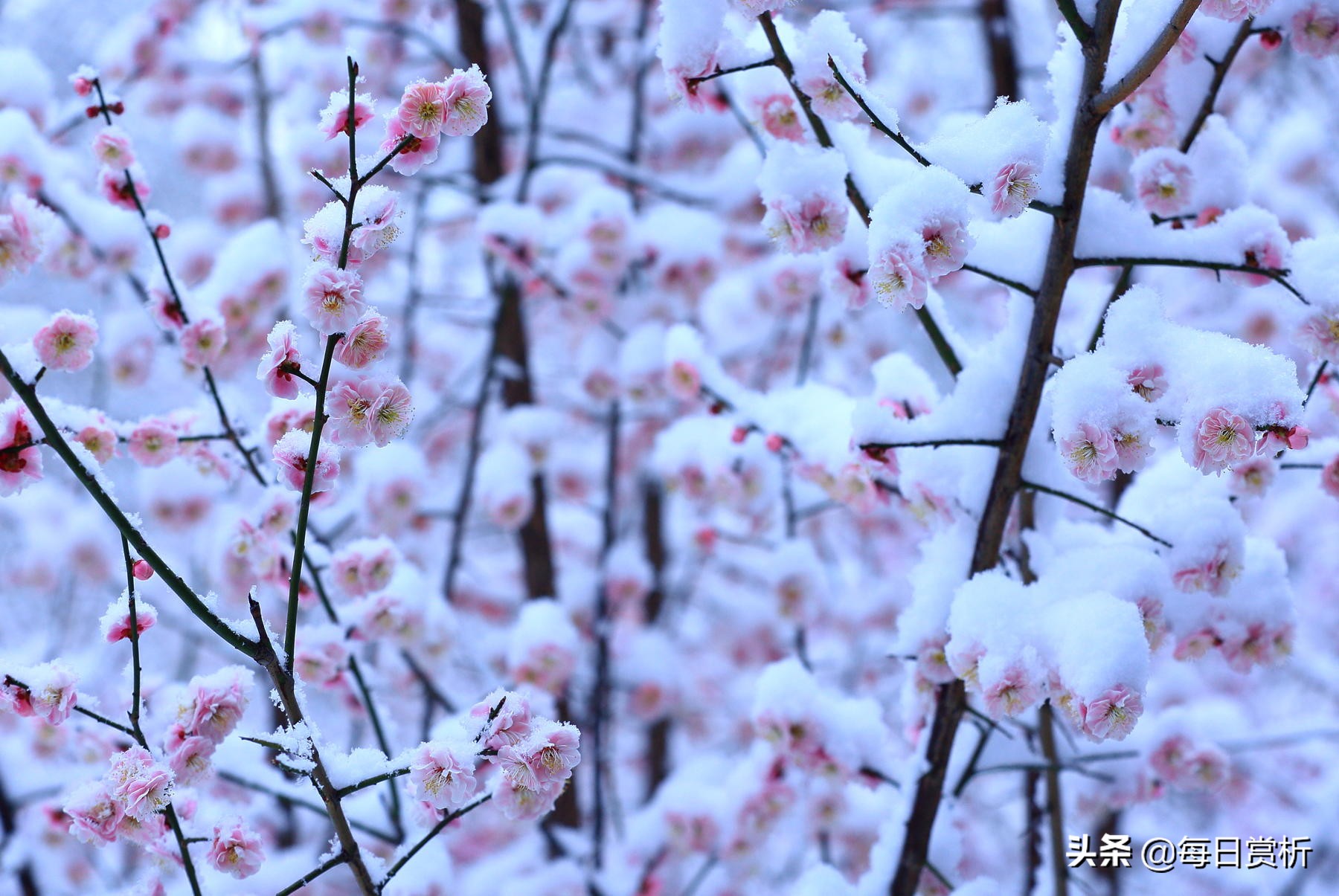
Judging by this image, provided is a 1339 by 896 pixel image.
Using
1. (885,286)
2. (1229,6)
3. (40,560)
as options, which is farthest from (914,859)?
(40,560)

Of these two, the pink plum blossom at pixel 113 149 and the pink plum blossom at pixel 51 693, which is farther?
the pink plum blossom at pixel 113 149

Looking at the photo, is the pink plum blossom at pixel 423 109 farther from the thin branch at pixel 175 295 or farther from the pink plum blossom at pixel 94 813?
the pink plum blossom at pixel 94 813

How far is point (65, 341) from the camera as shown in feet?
4.39

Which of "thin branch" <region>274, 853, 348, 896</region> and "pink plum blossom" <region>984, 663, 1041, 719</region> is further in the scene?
"pink plum blossom" <region>984, 663, 1041, 719</region>

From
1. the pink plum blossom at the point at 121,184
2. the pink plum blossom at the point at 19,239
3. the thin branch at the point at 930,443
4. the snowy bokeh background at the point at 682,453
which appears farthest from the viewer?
the pink plum blossom at the point at 121,184

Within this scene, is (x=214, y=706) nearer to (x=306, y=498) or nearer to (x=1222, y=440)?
(x=306, y=498)

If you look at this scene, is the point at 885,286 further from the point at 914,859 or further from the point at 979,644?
the point at 914,859

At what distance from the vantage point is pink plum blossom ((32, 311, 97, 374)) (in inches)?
52.2

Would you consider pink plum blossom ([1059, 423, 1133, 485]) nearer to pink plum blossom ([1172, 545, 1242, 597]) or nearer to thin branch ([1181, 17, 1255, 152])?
pink plum blossom ([1172, 545, 1242, 597])

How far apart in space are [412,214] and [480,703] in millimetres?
2700

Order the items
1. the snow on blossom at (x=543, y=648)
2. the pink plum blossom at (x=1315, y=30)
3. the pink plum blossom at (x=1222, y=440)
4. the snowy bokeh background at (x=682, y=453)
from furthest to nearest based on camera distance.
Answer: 1. the snow on blossom at (x=543, y=648)
2. the pink plum blossom at (x=1315, y=30)
3. the snowy bokeh background at (x=682, y=453)
4. the pink plum blossom at (x=1222, y=440)

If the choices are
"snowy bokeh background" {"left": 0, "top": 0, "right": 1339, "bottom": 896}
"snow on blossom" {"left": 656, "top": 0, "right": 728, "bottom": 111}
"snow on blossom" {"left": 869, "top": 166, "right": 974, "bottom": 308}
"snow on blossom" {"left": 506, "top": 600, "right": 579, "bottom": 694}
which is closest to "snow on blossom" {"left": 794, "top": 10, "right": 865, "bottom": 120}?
"snowy bokeh background" {"left": 0, "top": 0, "right": 1339, "bottom": 896}

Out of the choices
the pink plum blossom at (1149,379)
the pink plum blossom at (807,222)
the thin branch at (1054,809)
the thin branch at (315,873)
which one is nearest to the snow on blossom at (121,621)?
the thin branch at (315,873)

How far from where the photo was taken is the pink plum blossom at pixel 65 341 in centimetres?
133
